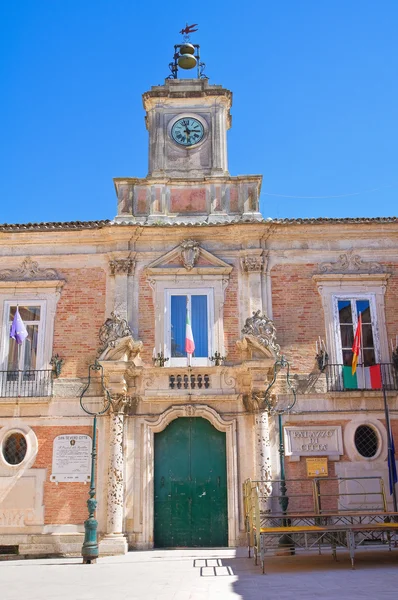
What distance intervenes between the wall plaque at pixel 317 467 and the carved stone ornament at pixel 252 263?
16.8 feet

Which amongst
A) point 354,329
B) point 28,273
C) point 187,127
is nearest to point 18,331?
point 28,273

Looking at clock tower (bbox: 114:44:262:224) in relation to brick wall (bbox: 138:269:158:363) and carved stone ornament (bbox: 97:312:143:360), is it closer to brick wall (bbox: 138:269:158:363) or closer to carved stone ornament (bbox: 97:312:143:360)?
brick wall (bbox: 138:269:158:363)

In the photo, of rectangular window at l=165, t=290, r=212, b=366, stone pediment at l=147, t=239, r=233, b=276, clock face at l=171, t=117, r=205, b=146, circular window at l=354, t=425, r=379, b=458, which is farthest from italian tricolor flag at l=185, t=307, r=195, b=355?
clock face at l=171, t=117, r=205, b=146

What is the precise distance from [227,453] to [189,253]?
5.30m

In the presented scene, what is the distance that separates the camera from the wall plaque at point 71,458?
16078mm

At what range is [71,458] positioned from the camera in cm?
1620

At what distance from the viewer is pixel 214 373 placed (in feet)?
54.4

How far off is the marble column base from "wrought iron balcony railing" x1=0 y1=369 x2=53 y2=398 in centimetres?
383

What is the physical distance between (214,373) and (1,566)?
6535mm

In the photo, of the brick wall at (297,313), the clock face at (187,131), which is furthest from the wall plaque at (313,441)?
the clock face at (187,131)

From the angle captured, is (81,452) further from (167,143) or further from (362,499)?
(167,143)

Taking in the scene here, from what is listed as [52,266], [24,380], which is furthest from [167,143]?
[24,380]

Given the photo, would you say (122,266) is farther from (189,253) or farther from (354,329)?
(354,329)

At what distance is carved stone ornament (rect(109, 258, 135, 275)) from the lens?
17531mm
